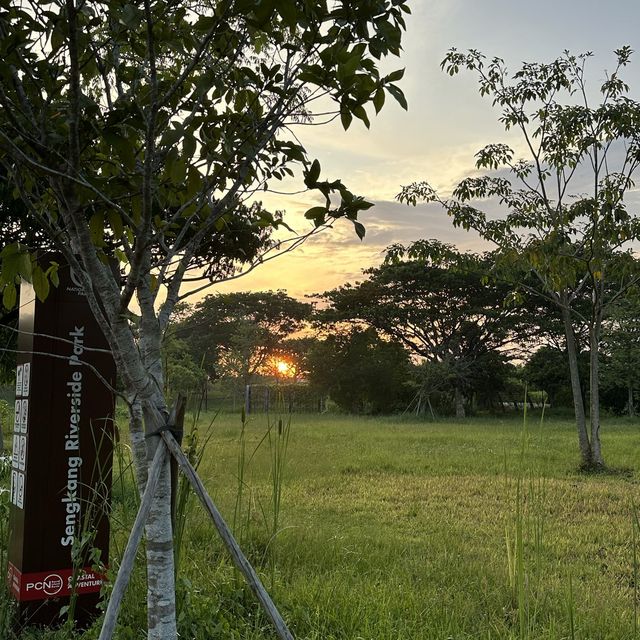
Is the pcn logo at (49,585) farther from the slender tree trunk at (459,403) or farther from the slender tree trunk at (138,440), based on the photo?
the slender tree trunk at (459,403)

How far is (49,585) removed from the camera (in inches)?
101

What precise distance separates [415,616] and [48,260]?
2141 millimetres

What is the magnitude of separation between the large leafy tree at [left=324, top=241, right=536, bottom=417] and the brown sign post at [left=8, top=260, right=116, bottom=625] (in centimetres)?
1876

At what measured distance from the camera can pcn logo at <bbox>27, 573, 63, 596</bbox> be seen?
8.32 feet

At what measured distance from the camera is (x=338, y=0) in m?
1.32

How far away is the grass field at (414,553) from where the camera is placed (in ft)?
8.12

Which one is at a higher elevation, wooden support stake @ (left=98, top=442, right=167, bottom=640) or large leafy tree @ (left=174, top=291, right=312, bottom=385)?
large leafy tree @ (left=174, top=291, right=312, bottom=385)

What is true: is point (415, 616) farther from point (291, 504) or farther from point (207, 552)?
point (291, 504)

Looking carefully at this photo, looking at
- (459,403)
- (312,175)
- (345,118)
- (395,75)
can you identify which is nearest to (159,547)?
(312,175)

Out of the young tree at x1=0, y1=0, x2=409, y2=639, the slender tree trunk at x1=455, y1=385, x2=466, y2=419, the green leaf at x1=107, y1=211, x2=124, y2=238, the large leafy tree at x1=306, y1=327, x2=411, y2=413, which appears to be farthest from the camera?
the large leafy tree at x1=306, y1=327, x2=411, y2=413

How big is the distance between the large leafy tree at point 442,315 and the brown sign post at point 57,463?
18756 mm

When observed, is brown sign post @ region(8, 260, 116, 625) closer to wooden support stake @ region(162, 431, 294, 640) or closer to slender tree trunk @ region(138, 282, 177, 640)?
slender tree trunk @ region(138, 282, 177, 640)

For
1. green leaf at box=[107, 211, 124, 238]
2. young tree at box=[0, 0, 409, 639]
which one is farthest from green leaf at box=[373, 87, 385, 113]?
green leaf at box=[107, 211, 124, 238]

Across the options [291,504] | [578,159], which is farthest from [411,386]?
[291,504]
